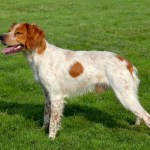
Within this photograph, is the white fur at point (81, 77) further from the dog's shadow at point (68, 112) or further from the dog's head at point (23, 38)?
the dog's shadow at point (68, 112)

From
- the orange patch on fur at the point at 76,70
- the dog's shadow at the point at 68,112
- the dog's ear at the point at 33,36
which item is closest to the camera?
the dog's ear at the point at 33,36

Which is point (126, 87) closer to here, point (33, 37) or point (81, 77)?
point (81, 77)

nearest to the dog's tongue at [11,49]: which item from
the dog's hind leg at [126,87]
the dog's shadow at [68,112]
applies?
the dog's hind leg at [126,87]

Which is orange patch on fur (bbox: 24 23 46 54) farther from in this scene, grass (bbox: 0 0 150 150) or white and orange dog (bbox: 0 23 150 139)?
grass (bbox: 0 0 150 150)

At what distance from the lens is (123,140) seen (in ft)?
24.0

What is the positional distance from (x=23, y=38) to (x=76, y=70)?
3.33 ft

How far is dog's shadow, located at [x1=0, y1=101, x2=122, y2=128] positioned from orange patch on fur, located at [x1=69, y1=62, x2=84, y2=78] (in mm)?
1286

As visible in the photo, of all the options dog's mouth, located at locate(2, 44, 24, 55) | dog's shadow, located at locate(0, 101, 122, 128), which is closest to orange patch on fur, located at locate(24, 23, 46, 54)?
dog's mouth, located at locate(2, 44, 24, 55)

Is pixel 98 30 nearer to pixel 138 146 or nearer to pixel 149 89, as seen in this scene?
pixel 149 89

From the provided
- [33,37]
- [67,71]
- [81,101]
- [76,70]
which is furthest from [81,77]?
[81,101]

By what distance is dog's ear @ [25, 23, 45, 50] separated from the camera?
7.17 meters

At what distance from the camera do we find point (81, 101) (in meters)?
9.55

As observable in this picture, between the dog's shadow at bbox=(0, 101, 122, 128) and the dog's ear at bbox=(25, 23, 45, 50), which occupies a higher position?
the dog's ear at bbox=(25, 23, 45, 50)

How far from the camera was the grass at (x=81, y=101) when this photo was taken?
7.27 m
